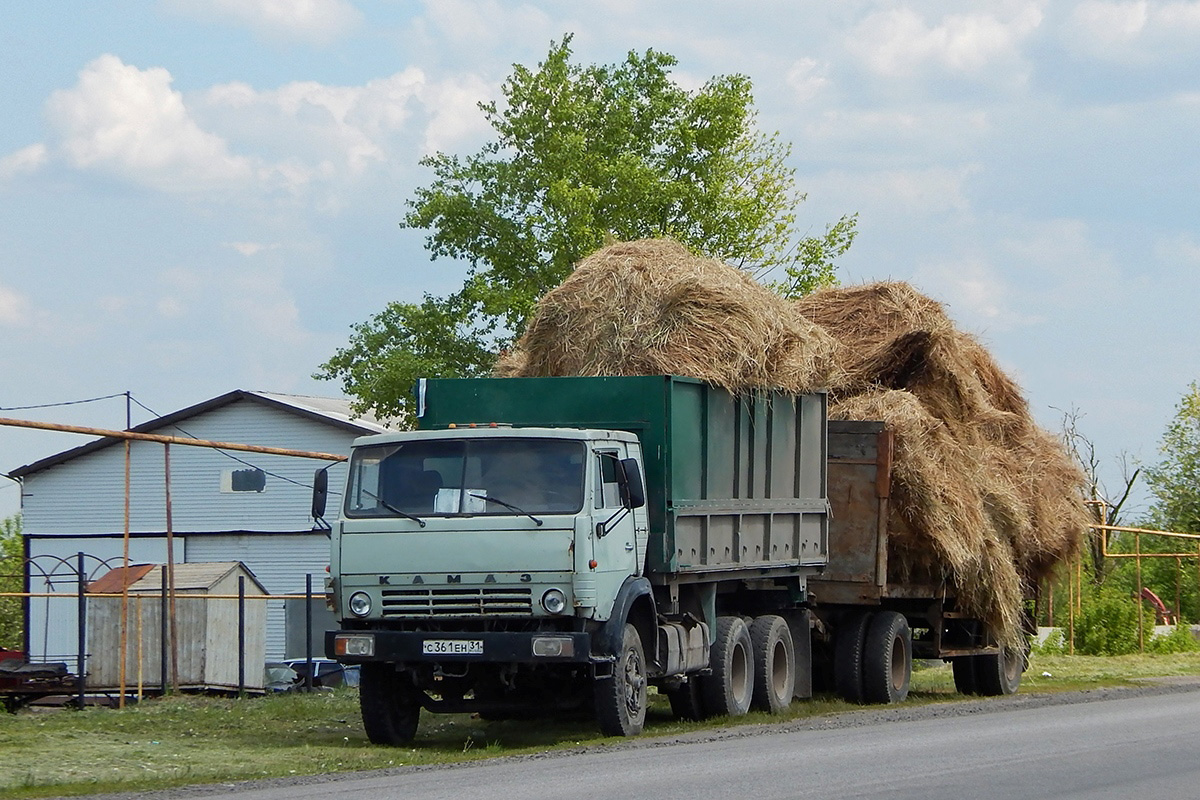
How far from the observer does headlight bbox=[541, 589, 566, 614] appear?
1287 centimetres

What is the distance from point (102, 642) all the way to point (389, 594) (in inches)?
350

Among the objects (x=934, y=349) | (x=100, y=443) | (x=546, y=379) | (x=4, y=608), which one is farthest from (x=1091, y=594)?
(x=100, y=443)

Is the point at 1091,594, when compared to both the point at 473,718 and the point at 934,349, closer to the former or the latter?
the point at 934,349

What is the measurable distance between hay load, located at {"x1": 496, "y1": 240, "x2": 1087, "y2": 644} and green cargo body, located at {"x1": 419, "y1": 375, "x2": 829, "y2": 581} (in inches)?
16.8

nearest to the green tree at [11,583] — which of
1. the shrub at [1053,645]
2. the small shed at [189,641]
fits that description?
the small shed at [189,641]

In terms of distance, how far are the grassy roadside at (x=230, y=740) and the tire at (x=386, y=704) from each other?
0.72 ft

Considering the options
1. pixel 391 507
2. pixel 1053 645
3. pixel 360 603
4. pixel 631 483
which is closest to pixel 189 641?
pixel 360 603

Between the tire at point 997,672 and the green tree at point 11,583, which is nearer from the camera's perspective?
the tire at point 997,672

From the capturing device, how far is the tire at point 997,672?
2000 cm

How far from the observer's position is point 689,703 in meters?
15.7

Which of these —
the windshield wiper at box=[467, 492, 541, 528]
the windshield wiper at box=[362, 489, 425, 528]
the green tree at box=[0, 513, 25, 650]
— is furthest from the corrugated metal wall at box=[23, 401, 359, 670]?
the windshield wiper at box=[467, 492, 541, 528]

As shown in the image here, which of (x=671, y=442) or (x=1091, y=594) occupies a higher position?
(x=671, y=442)

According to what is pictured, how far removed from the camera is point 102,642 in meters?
20.7

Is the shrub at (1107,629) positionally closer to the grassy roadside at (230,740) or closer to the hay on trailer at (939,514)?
the grassy roadside at (230,740)
